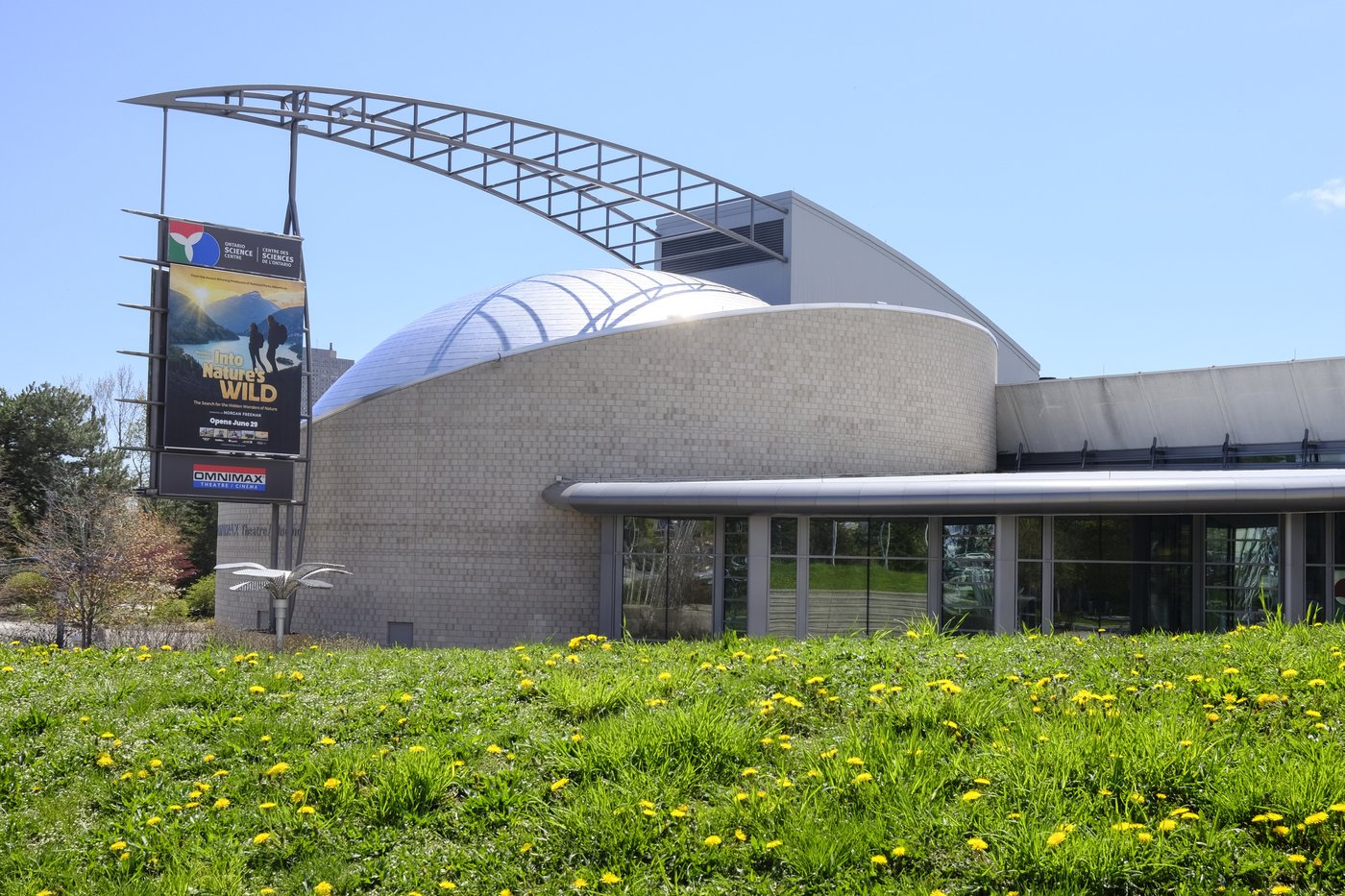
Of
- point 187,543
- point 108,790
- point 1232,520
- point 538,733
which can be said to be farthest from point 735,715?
point 187,543

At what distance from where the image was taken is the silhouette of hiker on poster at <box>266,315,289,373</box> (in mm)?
27797

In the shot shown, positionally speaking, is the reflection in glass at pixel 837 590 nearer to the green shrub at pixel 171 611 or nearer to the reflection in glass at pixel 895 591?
the reflection in glass at pixel 895 591

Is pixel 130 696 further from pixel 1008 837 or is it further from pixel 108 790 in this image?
pixel 1008 837

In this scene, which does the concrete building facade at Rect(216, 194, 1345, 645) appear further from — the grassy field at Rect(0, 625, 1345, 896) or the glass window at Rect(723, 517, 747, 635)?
the grassy field at Rect(0, 625, 1345, 896)

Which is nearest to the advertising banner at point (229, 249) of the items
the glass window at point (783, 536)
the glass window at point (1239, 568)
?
the glass window at point (783, 536)

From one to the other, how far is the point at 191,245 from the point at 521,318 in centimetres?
770

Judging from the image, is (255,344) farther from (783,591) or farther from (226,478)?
(783,591)

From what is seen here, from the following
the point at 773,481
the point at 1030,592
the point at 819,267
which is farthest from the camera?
the point at 819,267

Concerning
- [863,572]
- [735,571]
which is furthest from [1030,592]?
[735,571]

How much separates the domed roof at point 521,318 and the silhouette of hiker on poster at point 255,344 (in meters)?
1.99

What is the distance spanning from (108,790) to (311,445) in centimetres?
2157

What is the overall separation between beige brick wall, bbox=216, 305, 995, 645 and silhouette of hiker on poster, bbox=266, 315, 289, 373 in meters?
1.93

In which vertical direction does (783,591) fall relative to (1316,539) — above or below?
below

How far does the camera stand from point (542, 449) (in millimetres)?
27219
